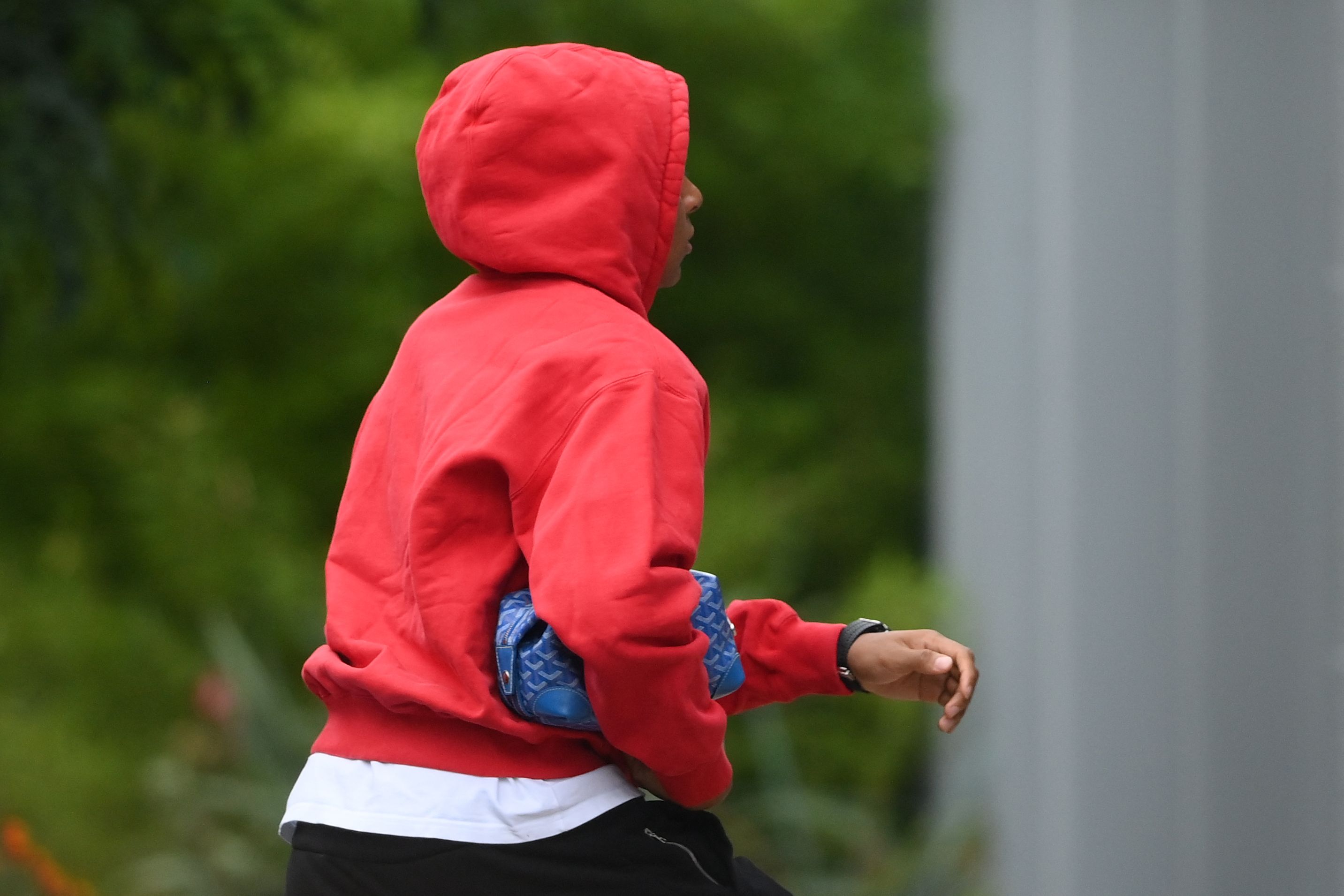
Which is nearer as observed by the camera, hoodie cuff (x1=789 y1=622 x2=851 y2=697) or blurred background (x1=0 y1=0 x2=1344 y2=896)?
hoodie cuff (x1=789 y1=622 x2=851 y2=697)

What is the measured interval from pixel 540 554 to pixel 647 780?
0.25m

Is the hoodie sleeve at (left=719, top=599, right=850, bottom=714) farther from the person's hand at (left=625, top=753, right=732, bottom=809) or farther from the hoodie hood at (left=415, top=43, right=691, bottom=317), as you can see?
the hoodie hood at (left=415, top=43, right=691, bottom=317)

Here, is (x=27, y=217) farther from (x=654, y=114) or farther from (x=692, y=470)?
(x=692, y=470)

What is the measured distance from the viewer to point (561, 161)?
1256 mm

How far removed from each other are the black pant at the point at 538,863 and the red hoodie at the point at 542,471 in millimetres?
43

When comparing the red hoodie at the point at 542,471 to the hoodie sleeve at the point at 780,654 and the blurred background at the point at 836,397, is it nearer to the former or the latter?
the hoodie sleeve at the point at 780,654

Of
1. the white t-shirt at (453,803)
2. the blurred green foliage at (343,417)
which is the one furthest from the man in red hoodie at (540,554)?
the blurred green foliage at (343,417)

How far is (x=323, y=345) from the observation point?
15.7 feet

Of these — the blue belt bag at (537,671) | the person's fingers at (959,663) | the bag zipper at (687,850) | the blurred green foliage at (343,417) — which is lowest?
the blurred green foliage at (343,417)

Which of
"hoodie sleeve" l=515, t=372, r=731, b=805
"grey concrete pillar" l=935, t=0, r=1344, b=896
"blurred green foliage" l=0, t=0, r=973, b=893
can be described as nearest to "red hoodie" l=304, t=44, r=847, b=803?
"hoodie sleeve" l=515, t=372, r=731, b=805

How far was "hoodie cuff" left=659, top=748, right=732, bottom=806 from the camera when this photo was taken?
1.18 m

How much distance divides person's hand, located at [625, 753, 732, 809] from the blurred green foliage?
2.79 meters

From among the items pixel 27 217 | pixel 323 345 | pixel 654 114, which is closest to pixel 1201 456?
pixel 654 114

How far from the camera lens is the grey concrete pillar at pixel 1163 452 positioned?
201cm
